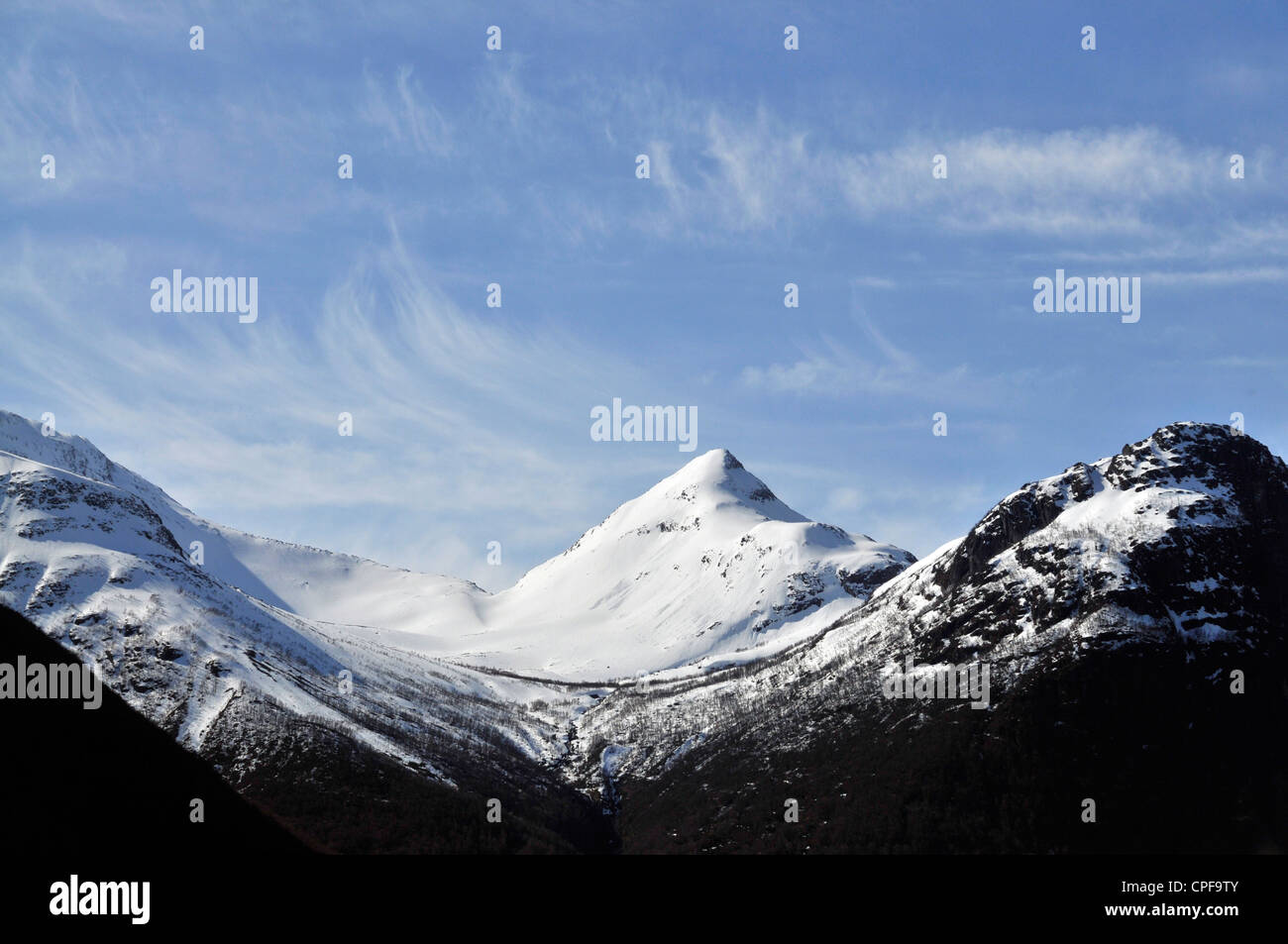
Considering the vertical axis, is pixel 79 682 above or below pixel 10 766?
above

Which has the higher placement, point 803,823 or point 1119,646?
point 1119,646

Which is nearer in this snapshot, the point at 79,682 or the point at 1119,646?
the point at 79,682
